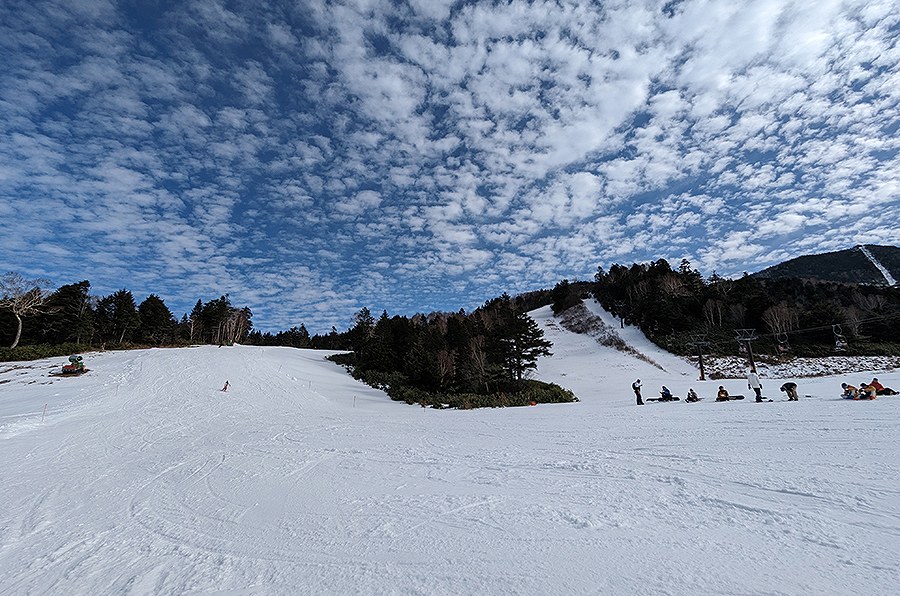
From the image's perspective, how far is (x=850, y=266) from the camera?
93.2 m

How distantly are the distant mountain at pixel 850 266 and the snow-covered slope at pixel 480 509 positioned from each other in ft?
332

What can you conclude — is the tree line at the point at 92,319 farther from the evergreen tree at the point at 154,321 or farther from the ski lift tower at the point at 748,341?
the ski lift tower at the point at 748,341

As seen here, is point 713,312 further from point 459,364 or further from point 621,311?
point 459,364

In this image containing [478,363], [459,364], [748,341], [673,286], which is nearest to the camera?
[478,363]

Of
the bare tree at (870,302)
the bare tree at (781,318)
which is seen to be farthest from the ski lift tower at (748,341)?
the bare tree at (870,302)

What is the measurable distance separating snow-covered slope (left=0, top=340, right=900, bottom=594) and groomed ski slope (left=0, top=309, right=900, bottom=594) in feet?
0.09

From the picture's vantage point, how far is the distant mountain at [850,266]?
8488cm

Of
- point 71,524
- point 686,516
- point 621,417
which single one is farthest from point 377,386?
point 686,516

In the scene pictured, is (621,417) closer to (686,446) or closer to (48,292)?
Result: (686,446)

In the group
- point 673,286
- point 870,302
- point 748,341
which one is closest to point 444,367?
point 748,341

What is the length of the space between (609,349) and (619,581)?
45445 mm

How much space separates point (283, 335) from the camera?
84.8 m

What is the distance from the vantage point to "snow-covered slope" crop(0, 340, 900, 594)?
3.24 metres

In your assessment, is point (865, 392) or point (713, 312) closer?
point (865, 392)
